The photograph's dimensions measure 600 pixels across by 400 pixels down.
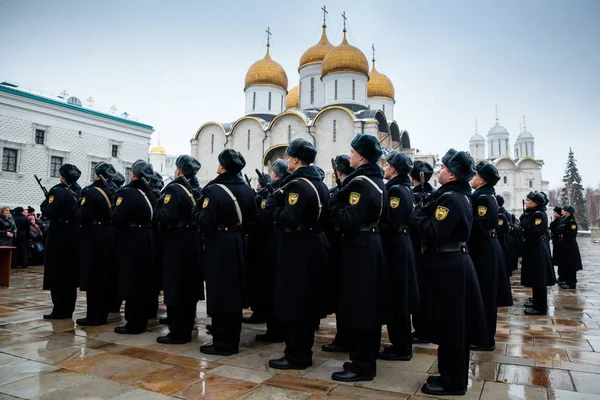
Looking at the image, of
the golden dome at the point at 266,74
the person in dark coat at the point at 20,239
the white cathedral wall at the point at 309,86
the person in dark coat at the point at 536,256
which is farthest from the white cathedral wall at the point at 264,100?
the person in dark coat at the point at 536,256

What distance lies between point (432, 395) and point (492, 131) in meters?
70.7

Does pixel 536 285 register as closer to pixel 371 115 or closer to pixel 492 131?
pixel 371 115

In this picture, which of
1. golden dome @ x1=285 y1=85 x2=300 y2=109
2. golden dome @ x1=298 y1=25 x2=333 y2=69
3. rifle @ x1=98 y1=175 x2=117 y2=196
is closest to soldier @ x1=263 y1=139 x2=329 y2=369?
rifle @ x1=98 y1=175 x2=117 y2=196

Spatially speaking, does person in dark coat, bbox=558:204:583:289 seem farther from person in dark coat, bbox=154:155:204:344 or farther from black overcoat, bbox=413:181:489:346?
person in dark coat, bbox=154:155:204:344

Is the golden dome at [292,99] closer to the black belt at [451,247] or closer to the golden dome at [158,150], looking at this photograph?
the golden dome at [158,150]

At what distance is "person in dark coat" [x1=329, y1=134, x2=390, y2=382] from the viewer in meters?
3.73

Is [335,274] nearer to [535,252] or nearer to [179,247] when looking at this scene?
[179,247]

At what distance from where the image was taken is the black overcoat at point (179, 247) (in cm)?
488

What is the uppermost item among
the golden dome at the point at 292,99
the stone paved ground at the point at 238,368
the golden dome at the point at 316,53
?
the golden dome at the point at 316,53

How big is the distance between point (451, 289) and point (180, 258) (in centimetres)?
298

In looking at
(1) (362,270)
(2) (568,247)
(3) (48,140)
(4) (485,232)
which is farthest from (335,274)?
(3) (48,140)

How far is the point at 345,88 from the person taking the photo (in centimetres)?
3209

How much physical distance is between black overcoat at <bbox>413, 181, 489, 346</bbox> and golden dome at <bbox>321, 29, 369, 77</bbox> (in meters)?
29.5

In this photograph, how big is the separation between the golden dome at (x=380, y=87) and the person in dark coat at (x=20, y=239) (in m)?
30.7
